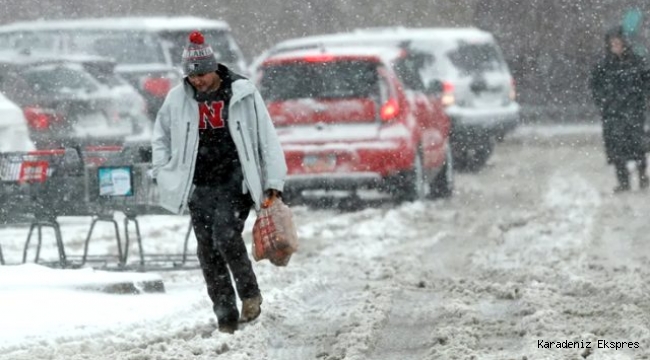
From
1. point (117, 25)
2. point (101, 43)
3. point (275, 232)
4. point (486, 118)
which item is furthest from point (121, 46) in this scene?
point (275, 232)

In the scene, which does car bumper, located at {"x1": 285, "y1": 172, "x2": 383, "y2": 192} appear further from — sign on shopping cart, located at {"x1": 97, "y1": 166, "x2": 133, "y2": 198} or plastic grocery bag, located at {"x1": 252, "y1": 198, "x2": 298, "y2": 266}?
plastic grocery bag, located at {"x1": 252, "y1": 198, "x2": 298, "y2": 266}

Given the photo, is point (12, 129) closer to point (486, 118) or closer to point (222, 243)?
point (222, 243)

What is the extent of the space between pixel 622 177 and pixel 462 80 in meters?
4.49

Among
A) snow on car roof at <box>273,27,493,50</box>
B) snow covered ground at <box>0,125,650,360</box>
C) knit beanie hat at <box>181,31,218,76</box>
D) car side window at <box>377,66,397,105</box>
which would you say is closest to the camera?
snow covered ground at <box>0,125,650,360</box>

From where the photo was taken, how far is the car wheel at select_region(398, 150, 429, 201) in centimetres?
1675

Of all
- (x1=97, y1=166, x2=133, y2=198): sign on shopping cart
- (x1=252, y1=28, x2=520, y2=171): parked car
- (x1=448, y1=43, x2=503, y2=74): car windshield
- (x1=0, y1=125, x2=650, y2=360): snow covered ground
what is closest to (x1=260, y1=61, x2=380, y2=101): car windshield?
(x1=0, y1=125, x2=650, y2=360): snow covered ground

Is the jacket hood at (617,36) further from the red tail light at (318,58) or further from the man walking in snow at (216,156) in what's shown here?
the man walking in snow at (216,156)

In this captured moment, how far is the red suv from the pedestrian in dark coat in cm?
316

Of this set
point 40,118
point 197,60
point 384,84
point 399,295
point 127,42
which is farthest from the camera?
point 127,42

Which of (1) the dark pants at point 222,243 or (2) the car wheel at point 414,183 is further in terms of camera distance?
(2) the car wheel at point 414,183

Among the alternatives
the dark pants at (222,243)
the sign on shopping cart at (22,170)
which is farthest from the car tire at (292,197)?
the dark pants at (222,243)

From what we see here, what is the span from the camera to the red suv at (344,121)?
16391mm

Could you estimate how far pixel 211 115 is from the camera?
9125 mm

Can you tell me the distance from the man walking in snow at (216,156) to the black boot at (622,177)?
9.88 m
